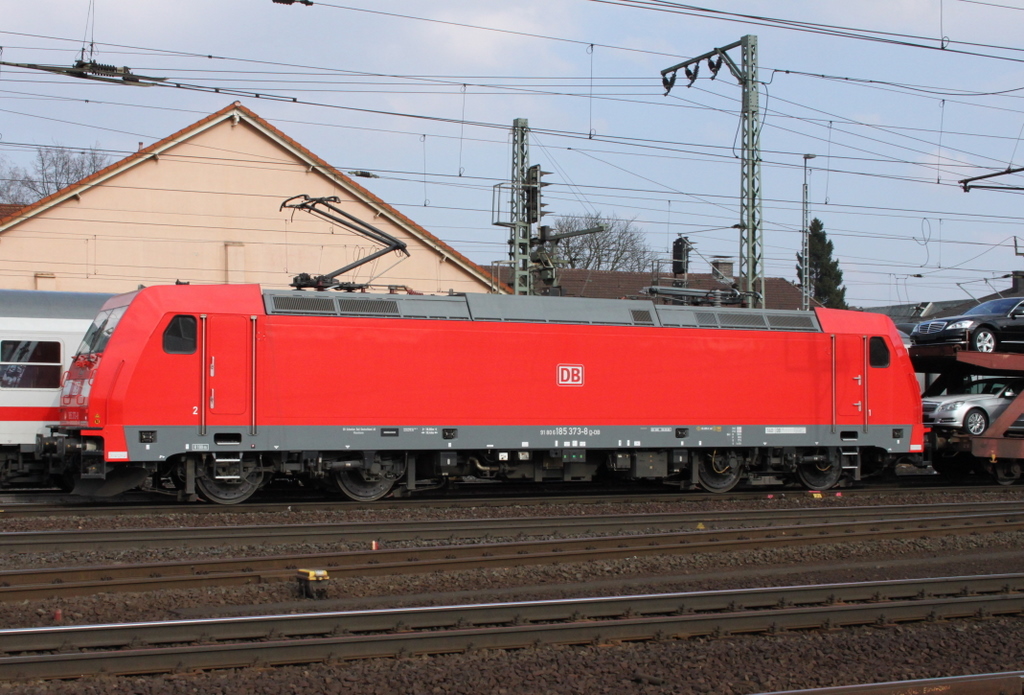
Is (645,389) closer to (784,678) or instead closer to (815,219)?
(784,678)

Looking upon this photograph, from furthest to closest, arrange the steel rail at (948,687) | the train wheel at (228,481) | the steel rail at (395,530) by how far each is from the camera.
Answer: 1. the train wheel at (228,481)
2. the steel rail at (395,530)
3. the steel rail at (948,687)

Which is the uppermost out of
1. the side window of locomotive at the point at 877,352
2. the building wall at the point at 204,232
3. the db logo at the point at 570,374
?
the building wall at the point at 204,232

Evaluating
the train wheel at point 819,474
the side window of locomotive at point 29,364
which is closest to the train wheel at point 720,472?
the train wheel at point 819,474

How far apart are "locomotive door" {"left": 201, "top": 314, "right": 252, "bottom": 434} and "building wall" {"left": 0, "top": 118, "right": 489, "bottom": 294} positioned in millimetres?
12261

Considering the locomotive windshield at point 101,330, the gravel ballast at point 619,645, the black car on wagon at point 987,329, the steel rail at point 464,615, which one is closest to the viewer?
the gravel ballast at point 619,645

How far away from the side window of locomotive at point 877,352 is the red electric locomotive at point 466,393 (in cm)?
4

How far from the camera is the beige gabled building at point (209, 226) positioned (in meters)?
26.0

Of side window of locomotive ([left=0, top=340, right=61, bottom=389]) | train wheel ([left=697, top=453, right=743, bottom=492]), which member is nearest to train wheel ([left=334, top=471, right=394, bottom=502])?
side window of locomotive ([left=0, top=340, right=61, bottom=389])

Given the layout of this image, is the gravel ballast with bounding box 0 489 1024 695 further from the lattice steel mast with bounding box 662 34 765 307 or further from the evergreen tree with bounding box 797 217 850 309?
the evergreen tree with bounding box 797 217 850 309

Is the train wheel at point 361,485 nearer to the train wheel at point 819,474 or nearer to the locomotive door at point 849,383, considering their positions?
the train wheel at point 819,474

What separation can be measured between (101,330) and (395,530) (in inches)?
228

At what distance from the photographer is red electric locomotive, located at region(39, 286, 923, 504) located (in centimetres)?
1320

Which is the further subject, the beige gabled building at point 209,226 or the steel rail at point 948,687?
the beige gabled building at point 209,226

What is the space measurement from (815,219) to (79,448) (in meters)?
64.3
